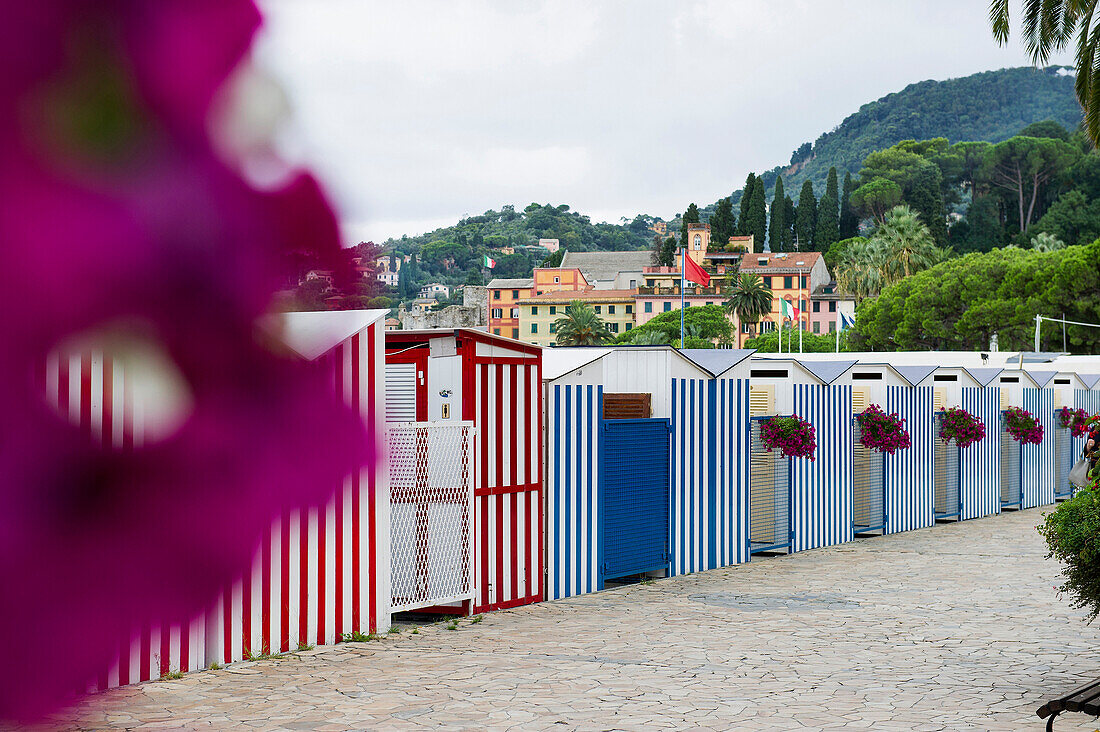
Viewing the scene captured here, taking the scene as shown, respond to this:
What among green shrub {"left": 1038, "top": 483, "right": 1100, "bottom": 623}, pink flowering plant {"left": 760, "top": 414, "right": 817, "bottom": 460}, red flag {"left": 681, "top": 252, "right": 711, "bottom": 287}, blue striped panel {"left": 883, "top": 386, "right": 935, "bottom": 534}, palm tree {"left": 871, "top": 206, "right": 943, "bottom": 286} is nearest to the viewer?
green shrub {"left": 1038, "top": 483, "right": 1100, "bottom": 623}

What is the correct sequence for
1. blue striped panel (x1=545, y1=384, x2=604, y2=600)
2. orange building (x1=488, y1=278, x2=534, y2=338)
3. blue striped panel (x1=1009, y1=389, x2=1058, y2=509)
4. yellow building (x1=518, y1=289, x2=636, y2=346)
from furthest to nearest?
yellow building (x1=518, y1=289, x2=636, y2=346)
blue striped panel (x1=1009, y1=389, x2=1058, y2=509)
blue striped panel (x1=545, y1=384, x2=604, y2=600)
orange building (x1=488, y1=278, x2=534, y2=338)

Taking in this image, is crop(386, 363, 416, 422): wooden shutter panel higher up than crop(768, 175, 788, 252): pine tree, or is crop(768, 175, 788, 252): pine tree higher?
crop(768, 175, 788, 252): pine tree

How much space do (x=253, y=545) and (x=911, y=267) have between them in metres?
101

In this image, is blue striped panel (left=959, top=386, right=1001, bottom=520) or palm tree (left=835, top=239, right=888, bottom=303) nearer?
blue striped panel (left=959, top=386, right=1001, bottom=520)

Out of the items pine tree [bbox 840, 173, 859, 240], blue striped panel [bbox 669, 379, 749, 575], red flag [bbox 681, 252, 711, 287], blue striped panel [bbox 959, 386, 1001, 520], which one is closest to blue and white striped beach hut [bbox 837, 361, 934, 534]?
blue striped panel [bbox 959, 386, 1001, 520]

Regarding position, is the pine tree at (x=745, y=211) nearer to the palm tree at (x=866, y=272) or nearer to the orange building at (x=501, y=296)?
the palm tree at (x=866, y=272)

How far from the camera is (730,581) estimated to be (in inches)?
569

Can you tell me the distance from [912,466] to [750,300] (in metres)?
90.5

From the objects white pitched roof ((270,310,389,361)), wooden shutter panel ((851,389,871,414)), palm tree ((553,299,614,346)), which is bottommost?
wooden shutter panel ((851,389,871,414))

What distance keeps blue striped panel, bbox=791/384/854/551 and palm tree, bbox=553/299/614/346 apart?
79030mm

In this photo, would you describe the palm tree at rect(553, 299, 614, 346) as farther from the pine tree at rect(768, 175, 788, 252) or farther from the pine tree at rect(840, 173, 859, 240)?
the pine tree at rect(840, 173, 859, 240)

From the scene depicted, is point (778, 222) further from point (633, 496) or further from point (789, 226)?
point (633, 496)

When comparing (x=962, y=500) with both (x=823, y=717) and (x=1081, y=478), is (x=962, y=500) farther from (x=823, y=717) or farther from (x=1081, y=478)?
(x=823, y=717)

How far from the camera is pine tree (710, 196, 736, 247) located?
13975 centimetres
